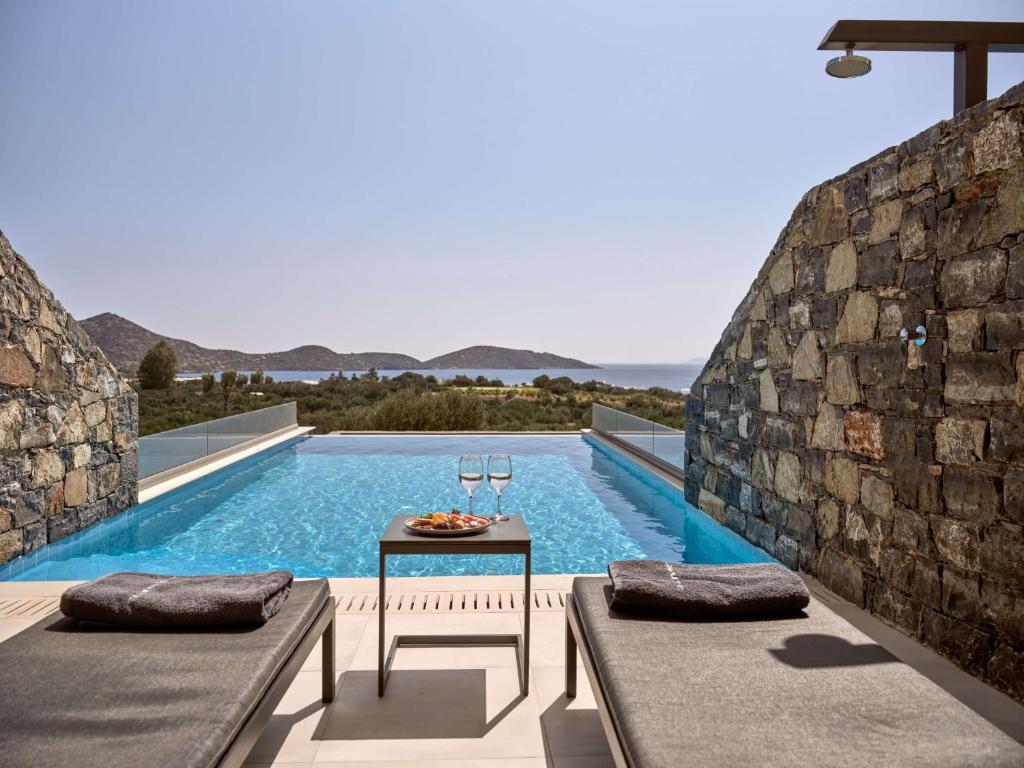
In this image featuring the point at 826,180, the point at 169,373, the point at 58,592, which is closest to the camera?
the point at 58,592

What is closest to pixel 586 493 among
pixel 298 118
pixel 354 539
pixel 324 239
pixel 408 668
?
pixel 354 539

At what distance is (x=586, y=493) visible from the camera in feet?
26.3

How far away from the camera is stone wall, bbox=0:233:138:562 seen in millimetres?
4770

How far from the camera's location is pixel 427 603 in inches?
145

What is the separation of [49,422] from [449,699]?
14.0ft

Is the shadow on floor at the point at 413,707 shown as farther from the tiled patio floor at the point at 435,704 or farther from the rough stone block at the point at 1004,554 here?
the rough stone block at the point at 1004,554

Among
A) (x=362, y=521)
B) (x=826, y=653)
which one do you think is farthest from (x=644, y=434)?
(x=826, y=653)

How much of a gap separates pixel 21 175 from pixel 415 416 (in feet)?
28.0

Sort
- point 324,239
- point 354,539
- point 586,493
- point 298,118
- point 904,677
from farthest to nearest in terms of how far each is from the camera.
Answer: point 324,239
point 298,118
point 586,493
point 354,539
point 904,677

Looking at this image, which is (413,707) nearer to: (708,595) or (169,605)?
(169,605)

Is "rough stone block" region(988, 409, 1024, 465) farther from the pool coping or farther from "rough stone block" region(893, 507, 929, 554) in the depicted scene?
the pool coping

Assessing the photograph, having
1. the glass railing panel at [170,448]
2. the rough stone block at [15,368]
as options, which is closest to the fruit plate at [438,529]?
the rough stone block at [15,368]

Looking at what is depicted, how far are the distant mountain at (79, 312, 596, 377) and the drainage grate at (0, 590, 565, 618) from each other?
593 cm

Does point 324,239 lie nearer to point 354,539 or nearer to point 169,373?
point 169,373
